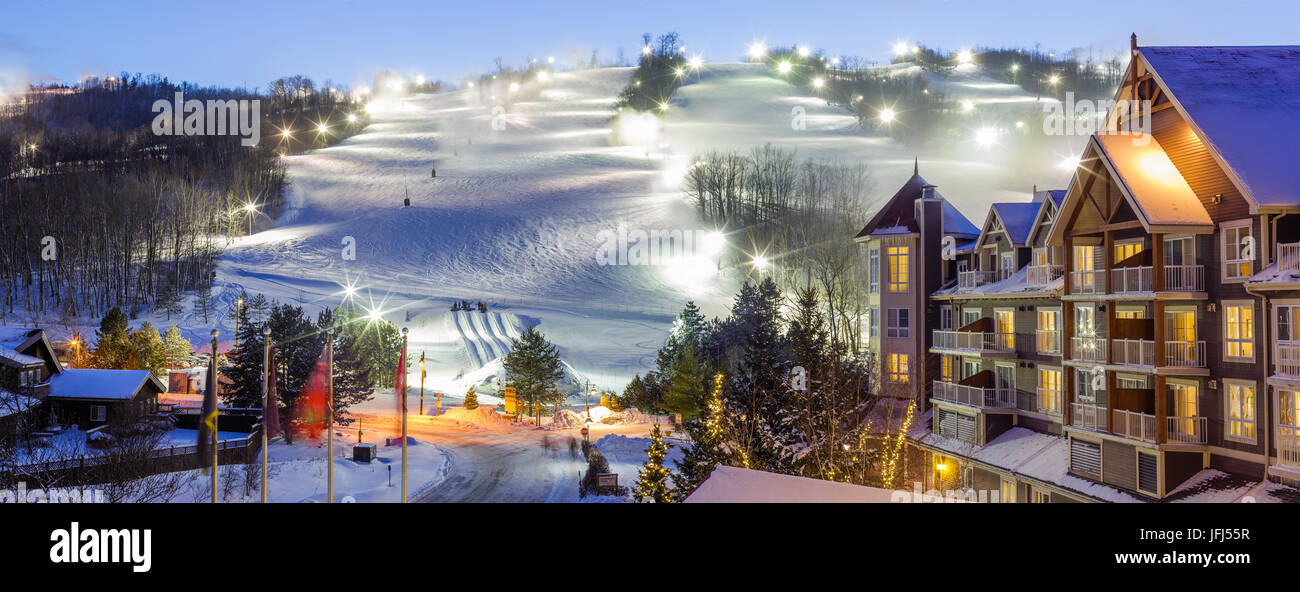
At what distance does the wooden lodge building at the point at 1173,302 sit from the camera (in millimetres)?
19688

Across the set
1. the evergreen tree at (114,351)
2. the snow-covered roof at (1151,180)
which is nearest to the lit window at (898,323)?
the snow-covered roof at (1151,180)

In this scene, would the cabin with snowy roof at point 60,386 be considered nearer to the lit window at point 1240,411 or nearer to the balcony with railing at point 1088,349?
the balcony with railing at point 1088,349

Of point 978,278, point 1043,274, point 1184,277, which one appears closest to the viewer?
point 1184,277

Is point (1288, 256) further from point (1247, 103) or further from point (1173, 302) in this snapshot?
point (1247, 103)

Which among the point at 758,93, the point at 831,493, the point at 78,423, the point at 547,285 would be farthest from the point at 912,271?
the point at 758,93

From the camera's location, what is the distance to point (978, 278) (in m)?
34.8

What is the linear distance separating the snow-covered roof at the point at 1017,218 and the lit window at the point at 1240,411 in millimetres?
12016

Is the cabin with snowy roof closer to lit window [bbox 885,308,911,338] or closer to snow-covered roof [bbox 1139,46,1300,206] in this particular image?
lit window [bbox 885,308,911,338]

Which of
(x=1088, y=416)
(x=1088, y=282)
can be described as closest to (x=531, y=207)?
(x=1088, y=282)

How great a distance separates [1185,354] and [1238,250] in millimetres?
2814
